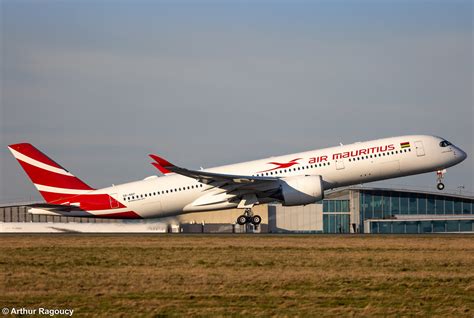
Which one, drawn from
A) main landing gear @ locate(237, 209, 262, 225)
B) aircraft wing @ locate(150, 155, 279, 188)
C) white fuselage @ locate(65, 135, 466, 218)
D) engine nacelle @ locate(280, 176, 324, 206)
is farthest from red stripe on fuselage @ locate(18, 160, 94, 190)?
engine nacelle @ locate(280, 176, 324, 206)

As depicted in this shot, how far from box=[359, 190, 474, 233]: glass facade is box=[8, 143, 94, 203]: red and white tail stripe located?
1253 inches

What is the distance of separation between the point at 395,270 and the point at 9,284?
11793 mm

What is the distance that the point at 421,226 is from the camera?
70.6m

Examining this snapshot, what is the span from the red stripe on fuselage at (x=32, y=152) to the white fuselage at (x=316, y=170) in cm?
354

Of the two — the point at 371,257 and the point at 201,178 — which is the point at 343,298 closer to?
the point at 371,257

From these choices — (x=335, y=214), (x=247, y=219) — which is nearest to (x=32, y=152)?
(x=247, y=219)

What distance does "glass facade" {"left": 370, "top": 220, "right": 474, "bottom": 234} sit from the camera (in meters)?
69.6

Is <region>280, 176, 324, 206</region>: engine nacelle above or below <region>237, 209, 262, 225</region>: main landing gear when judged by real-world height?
above

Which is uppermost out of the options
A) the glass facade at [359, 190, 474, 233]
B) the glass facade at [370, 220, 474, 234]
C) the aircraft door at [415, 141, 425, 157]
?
the aircraft door at [415, 141, 425, 157]

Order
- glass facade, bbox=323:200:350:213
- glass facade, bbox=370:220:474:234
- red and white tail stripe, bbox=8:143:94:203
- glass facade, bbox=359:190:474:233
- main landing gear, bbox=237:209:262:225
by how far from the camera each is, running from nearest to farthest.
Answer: main landing gear, bbox=237:209:262:225
red and white tail stripe, bbox=8:143:94:203
glass facade, bbox=370:220:474:234
glass facade, bbox=359:190:474:233
glass facade, bbox=323:200:350:213

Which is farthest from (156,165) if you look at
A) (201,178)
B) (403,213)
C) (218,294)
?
(403,213)

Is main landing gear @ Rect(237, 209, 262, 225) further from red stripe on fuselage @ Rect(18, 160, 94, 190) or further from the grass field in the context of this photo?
red stripe on fuselage @ Rect(18, 160, 94, 190)

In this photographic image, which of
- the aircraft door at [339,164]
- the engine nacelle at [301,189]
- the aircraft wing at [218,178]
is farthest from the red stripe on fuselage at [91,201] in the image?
the aircraft door at [339,164]

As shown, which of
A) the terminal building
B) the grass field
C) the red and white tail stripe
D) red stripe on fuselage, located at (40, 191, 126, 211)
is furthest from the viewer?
the terminal building
